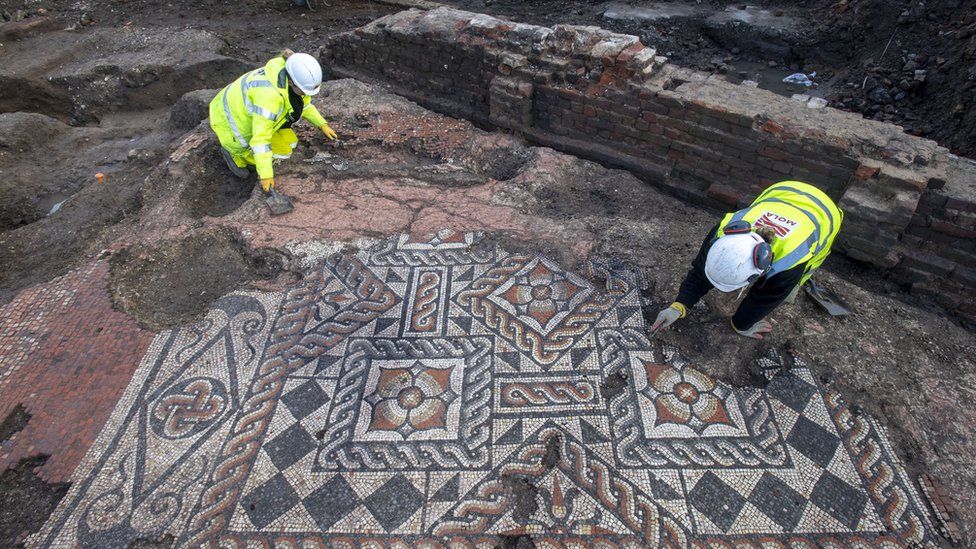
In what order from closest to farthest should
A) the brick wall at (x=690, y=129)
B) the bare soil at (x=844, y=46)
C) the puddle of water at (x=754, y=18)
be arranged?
the brick wall at (x=690, y=129)
the bare soil at (x=844, y=46)
the puddle of water at (x=754, y=18)

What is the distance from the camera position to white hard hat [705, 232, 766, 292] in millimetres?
2414

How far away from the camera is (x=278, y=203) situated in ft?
13.3

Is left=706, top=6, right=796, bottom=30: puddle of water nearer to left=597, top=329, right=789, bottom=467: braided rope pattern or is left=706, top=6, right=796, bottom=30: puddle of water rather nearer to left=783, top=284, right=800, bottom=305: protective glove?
left=783, top=284, right=800, bottom=305: protective glove

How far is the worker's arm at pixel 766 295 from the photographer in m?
2.62

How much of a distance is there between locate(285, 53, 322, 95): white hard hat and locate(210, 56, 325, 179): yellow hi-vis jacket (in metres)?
0.11

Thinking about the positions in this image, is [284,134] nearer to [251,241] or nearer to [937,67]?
[251,241]

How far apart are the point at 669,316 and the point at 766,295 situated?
0.52 meters

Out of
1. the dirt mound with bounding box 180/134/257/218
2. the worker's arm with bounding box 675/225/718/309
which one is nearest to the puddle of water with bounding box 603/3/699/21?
the dirt mound with bounding box 180/134/257/218

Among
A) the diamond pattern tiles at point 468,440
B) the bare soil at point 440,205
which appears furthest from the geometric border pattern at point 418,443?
the bare soil at point 440,205

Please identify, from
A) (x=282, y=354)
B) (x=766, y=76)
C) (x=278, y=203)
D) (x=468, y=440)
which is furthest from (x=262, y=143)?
(x=766, y=76)

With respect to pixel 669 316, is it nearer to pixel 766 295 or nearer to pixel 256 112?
pixel 766 295

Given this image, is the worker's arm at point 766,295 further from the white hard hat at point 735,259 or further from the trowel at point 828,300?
the trowel at point 828,300

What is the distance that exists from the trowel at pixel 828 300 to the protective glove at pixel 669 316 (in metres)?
→ 0.88

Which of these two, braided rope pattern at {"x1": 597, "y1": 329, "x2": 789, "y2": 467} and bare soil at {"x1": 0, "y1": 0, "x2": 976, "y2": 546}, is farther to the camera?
bare soil at {"x1": 0, "y1": 0, "x2": 976, "y2": 546}
